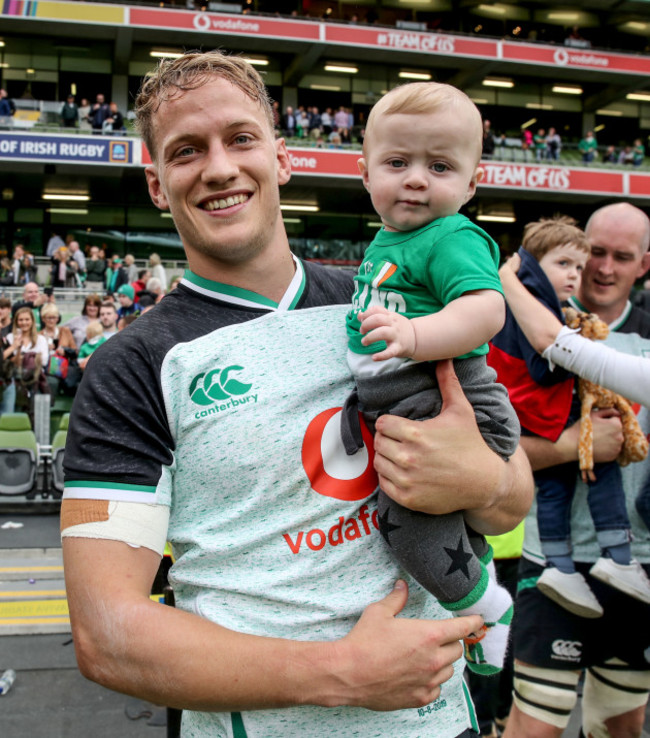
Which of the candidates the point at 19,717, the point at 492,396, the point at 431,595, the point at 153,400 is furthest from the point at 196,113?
the point at 19,717

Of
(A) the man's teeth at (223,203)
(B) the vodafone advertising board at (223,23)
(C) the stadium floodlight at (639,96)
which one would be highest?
(B) the vodafone advertising board at (223,23)

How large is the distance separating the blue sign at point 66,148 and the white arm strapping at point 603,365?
Answer: 22.6 meters

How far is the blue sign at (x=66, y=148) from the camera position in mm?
22625

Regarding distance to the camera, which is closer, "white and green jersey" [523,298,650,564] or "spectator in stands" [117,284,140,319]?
"white and green jersey" [523,298,650,564]

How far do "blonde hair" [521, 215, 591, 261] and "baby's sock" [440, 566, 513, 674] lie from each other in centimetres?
146

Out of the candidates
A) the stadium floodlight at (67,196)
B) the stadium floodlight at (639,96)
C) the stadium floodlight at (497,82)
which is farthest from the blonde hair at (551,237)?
the stadium floodlight at (639,96)

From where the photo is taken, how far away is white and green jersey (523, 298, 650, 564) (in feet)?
9.23

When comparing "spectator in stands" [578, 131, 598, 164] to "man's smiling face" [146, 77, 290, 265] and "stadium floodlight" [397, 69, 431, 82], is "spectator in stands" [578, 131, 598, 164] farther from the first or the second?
"man's smiling face" [146, 77, 290, 265]

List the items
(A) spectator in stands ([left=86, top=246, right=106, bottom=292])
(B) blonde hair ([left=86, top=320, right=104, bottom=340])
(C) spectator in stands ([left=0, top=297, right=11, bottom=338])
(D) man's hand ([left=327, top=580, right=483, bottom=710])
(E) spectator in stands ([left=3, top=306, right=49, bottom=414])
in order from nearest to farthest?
(D) man's hand ([left=327, top=580, right=483, bottom=710]) → (B) blonde hair ([left=86, top=320, right=104, bottom=340]) → (E) spectator in stands ([left=3, top=306, right=49, bottom=414]) → (C) spectator in stands ([left=0, top=297, right=11, bottom=338]) → (A) spectator in stands ([left=86, top=246, right=106, bottom=292])

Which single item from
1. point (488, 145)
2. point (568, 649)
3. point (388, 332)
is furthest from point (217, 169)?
point (488, 145)

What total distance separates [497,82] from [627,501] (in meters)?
30.3

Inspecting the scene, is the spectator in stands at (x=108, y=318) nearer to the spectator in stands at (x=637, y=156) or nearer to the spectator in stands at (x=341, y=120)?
the spectator in stands at (x=341, y=120)

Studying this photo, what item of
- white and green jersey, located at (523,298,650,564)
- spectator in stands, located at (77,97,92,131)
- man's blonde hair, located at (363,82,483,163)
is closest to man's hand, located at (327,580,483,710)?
man's blonde hair, located at (363,82,483,163)

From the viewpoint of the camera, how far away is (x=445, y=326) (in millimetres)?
1561
